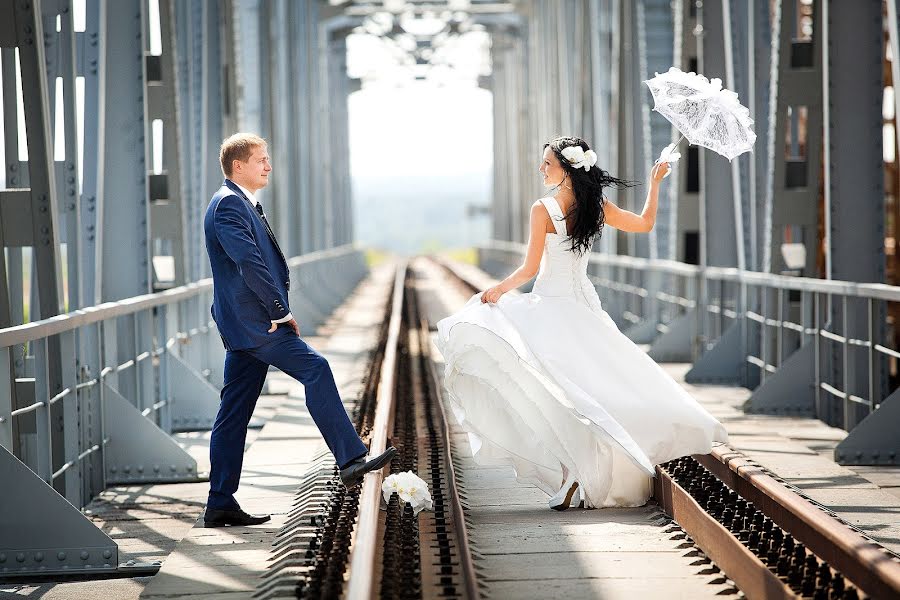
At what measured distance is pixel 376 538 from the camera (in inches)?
207

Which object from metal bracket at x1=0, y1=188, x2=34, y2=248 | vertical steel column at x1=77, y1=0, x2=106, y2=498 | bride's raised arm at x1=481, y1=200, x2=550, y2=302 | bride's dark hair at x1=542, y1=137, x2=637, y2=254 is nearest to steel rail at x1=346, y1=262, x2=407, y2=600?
bride's raised arm at x1=481, y1=200, x2=550, y2=302

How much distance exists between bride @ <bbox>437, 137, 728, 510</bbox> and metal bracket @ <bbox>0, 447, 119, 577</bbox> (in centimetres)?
193

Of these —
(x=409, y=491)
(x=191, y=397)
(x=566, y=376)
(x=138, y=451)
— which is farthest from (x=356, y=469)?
(x=191, y=397)

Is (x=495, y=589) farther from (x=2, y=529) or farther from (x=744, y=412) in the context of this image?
(x=744, y=412)

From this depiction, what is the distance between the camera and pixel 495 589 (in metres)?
4.85

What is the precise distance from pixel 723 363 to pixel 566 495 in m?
6.29

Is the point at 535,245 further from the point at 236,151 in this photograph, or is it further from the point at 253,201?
the point at 236,151

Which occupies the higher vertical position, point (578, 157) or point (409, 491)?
point (578, 157)

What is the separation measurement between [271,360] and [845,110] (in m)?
5.02

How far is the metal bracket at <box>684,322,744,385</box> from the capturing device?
40.0 ft

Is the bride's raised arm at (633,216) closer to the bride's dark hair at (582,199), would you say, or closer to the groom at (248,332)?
the bride's dark hair at (582,199)

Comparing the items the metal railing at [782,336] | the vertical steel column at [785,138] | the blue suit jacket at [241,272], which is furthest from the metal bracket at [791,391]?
the blue suit jacket at [241,272]

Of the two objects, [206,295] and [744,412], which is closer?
[744,412]

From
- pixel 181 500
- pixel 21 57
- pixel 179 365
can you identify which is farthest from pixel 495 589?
pixel 179 365
